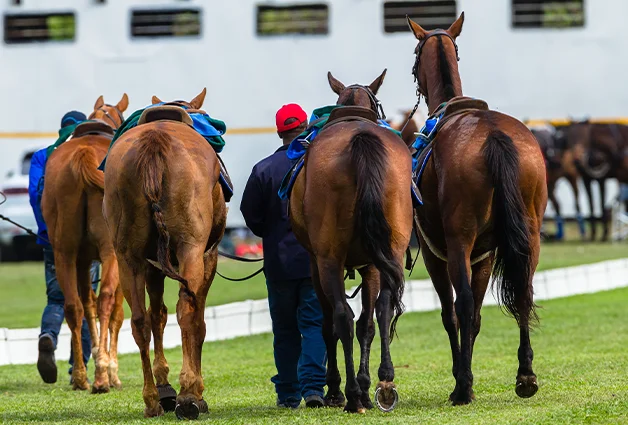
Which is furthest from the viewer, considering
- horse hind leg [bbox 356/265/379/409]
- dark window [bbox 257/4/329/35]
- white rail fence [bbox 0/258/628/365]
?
dark window [bbox 257/4/329/35]

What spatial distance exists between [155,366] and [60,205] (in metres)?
2.43

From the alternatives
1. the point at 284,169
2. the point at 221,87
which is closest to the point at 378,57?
the point at 221,87

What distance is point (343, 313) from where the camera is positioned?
777 cm

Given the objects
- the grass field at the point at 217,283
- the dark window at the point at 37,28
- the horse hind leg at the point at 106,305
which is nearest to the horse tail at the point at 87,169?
the horse hind leg at the point at 106,305

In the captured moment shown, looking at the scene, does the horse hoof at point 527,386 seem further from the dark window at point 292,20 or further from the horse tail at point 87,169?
the dark window at point 292,20

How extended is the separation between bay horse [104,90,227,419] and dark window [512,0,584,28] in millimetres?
18437

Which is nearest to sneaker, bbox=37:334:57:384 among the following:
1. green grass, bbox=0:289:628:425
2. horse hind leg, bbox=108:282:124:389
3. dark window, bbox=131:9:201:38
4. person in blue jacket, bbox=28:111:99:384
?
person in blue jacket, bbox=28:111:99:384

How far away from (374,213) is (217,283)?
1185cm

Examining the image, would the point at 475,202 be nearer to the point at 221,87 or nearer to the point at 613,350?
the point at 613,350

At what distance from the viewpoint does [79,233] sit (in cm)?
1021

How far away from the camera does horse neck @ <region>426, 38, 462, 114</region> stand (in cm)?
937

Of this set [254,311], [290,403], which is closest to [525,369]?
[290,403]

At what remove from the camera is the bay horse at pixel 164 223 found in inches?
306

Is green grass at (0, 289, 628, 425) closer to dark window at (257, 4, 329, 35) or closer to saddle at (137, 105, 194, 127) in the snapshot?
saddle at (137, 105, 194, 127)
